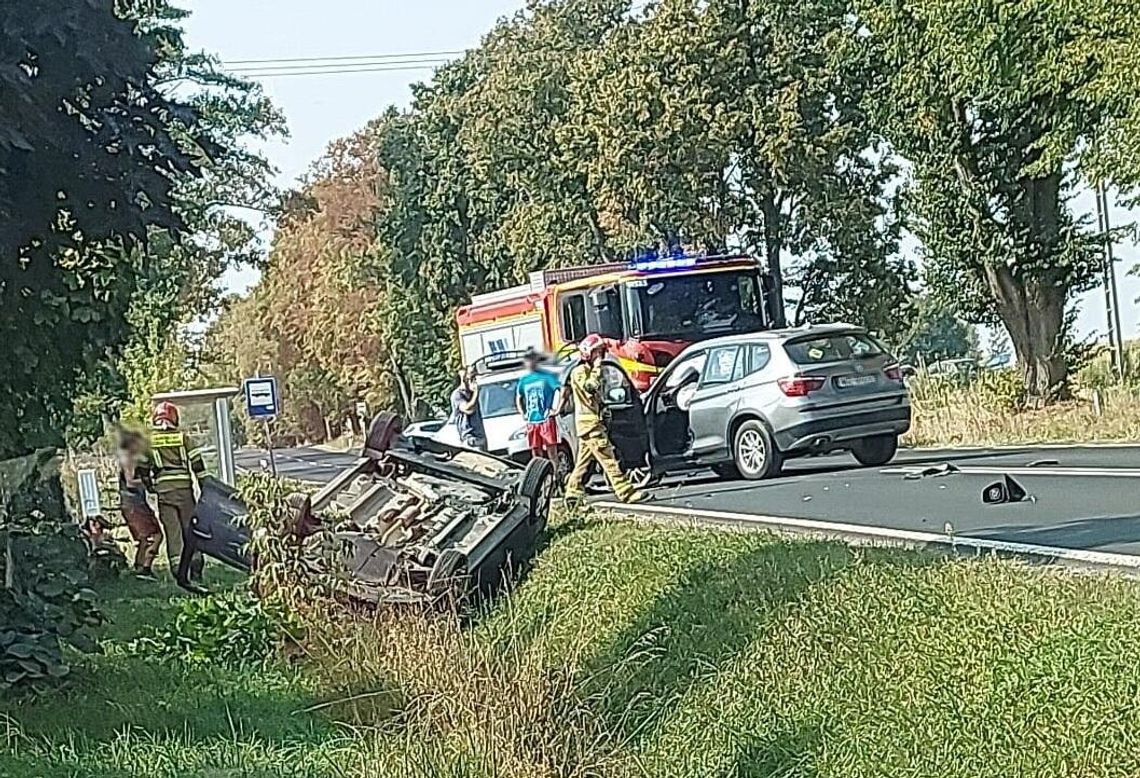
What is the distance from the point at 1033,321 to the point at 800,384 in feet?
57.7

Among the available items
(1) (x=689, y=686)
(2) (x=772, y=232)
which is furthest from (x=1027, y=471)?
(2) (x=772, y=232)

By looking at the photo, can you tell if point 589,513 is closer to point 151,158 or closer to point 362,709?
point 362,709

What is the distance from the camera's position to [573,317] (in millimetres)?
21250

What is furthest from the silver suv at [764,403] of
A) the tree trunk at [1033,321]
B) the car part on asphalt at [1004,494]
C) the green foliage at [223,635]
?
the tree trunk at [1033,321]

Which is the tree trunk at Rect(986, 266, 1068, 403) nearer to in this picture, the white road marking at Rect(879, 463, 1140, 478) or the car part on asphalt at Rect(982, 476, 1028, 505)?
the white road marking at Rect(879, 463, 1140, 478)

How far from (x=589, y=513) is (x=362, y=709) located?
16.7ft

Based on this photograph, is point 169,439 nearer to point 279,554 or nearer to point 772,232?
point 279,554

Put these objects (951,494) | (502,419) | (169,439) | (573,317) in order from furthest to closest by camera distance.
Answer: (573,317)
(502,419)
(951,494)
(169,439)

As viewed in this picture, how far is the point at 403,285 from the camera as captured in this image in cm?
4466

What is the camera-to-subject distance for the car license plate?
18.0m

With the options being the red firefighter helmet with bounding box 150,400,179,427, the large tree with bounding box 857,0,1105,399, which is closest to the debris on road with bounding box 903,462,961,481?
the red firefighter helmet with bounding box 150,400,179,427

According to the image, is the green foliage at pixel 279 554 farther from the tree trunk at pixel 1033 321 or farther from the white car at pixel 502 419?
the tree trunk at pixel 1033 321

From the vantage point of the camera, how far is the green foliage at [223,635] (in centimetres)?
1163

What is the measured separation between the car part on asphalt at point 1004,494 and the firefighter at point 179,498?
22.6ft
